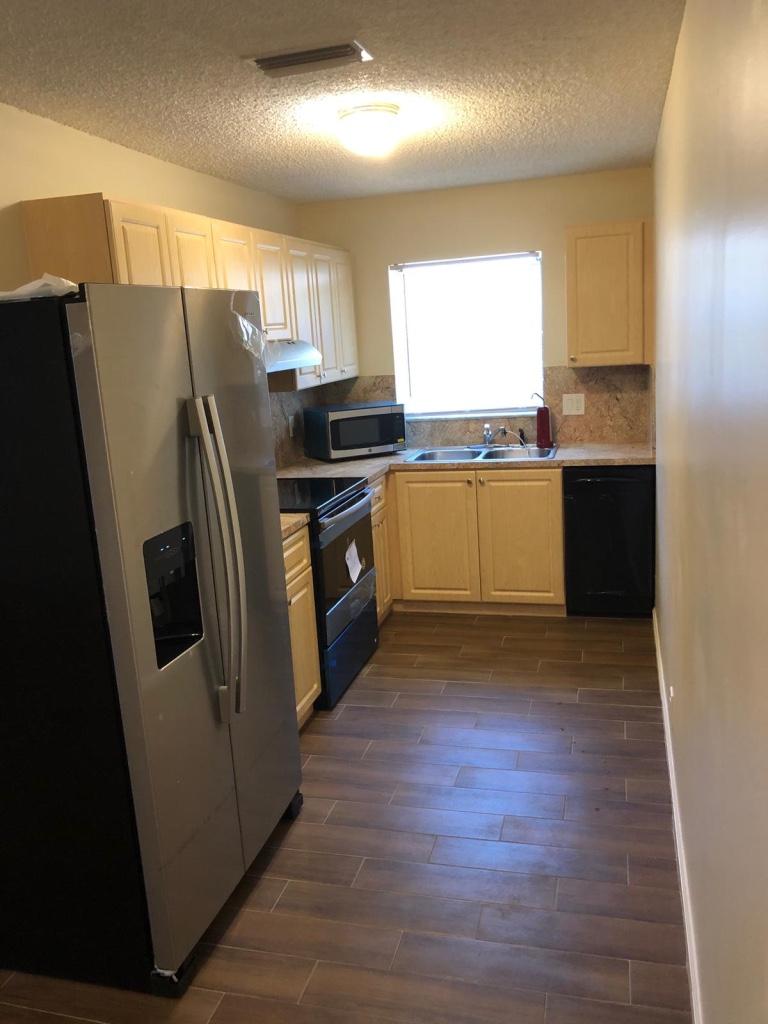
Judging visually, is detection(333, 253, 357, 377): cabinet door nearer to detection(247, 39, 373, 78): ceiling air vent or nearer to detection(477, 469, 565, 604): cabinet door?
detection(477, 469, 565, 604): cabinet door

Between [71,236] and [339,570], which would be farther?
[339,570]

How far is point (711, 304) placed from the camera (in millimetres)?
1597

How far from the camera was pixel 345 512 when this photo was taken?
3863 mm

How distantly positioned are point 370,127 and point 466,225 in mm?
1977

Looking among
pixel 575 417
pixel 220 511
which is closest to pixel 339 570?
pixel 220 511

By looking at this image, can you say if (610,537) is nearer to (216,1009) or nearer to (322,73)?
(322,73)

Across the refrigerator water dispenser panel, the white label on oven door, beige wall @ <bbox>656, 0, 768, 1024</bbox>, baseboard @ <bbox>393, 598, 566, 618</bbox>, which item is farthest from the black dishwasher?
the refrigerator water dispenser panel

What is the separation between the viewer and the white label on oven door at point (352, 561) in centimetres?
393

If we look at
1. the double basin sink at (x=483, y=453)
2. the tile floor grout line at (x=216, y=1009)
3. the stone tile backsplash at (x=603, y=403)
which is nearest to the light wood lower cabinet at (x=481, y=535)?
the double basin sink at (x=483, y=453)

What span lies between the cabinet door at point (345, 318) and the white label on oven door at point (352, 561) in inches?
55.5

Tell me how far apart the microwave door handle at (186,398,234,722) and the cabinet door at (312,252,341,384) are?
97.0 inches

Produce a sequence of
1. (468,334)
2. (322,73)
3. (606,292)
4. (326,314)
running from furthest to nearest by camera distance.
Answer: (468,334)
(326,314)
(606,292)
(322,73)

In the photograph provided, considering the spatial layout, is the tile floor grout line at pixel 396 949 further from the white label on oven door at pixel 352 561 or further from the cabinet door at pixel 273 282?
the cabinet door at pixel 273 282

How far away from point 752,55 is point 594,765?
257 cm
